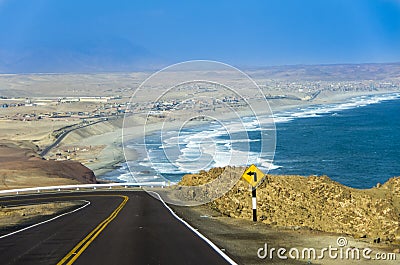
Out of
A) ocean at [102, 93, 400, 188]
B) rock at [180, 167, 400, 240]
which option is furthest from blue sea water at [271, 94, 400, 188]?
rock at [180, 167, 400, 240]

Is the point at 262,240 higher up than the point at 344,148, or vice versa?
the point at 344,148

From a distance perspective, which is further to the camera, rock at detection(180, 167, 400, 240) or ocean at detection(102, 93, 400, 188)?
ocean at detection(102, 93, 400, 188)

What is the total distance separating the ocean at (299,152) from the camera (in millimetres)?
64062

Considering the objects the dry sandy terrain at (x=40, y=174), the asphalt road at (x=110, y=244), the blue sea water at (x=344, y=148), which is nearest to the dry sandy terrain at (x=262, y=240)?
the asphalt road at (x=110, y=244)

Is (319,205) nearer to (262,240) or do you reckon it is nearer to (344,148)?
(262,240)

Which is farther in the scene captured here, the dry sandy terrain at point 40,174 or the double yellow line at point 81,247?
the dry sandy terrain at point 40,174

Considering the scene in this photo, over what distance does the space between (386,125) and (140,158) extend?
7788 cm

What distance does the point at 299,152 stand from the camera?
307ft

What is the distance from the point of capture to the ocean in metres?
64.1

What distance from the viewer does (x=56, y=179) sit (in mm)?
61250

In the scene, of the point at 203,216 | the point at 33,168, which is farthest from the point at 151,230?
the point at 33,168

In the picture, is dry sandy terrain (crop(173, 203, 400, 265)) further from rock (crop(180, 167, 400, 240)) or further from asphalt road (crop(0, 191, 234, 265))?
rock (crop(180, 167, 400, 240))

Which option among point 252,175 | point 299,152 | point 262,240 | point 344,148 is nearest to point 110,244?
point 262,240

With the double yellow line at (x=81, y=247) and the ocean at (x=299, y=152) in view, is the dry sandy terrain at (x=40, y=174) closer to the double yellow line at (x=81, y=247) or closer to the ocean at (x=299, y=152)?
the ocean at (x=299, y=152)
